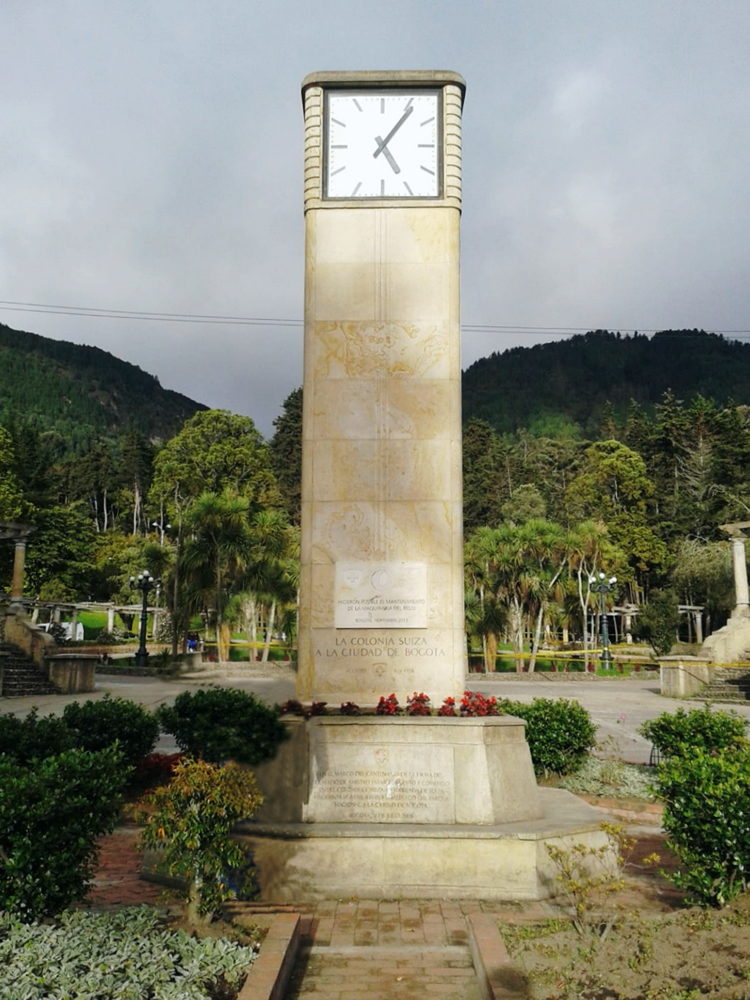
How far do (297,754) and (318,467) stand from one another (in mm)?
2823

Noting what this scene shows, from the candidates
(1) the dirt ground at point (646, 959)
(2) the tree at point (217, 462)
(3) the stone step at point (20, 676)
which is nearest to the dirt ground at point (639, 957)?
(1) the dirt ground at point (646, 959)

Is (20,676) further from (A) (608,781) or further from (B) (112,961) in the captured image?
(B) (112,961)

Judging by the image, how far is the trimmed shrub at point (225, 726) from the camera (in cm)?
730

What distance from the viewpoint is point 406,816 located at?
23.3ft

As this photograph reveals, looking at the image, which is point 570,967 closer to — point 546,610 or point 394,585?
point 394,585

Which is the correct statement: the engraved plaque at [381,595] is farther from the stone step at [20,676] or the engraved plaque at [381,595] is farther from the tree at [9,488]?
the tree at [9,488]

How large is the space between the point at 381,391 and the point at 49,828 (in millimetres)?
5217

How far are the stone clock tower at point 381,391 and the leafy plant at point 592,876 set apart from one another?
6.44ft

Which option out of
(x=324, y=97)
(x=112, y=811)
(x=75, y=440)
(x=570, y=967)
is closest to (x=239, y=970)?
(x=112, y=811)

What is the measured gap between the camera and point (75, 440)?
488ft

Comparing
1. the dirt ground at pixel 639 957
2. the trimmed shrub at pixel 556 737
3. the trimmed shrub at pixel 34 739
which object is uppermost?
the trimmed shrub at pixel 34 739

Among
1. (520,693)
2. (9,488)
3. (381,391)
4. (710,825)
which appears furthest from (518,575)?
(710,825)

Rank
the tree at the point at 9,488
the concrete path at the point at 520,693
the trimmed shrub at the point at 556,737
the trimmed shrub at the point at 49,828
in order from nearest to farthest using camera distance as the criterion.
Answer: the trimmed shrub at the point at 49,828, the trimmed shrub at the point at 556,737, the concrete path at the point at 520,693, the tree at the point at 9,488

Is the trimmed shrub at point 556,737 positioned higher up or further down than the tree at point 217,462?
further down
